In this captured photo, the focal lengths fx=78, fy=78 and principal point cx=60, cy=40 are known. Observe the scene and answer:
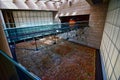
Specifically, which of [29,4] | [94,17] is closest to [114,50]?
[94,17]

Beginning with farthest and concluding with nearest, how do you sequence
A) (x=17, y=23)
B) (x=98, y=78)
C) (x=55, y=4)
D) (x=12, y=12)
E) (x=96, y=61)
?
(x=55, y=4) → (x=17, y=23) → (x=12, y=12) → (x=96, y=61) → (x=98, y=78)

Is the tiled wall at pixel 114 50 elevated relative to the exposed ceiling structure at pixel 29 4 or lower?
lower

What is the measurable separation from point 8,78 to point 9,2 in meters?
6.93

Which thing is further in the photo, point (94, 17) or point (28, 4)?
point (28, 4)

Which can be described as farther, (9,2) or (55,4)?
(55,4)

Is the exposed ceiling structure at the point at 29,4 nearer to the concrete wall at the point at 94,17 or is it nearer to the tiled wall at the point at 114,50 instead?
the concrete wall at the point at 94,17

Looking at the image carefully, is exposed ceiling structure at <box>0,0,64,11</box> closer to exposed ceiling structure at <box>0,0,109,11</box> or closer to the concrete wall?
exposed ceiling structure at <box>0,0,109,11</box>

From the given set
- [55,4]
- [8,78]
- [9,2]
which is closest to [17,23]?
[9,2]

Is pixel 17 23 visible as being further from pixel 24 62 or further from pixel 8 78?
pixel 8 78

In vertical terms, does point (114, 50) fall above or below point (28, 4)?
below

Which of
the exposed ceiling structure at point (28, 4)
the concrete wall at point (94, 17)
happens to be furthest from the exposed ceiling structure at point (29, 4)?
the concrete wall at point (94, 17)

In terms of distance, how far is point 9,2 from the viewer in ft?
20.8

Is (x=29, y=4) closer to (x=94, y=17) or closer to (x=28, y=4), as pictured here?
(x=28, y=4)

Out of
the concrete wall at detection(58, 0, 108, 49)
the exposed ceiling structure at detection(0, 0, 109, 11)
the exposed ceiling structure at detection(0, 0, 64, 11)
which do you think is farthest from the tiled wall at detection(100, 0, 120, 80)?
the exposed ceiling structure at detection(0, 0, 64, 11)
